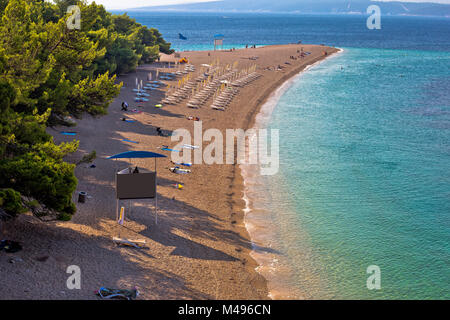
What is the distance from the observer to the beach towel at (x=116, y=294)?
13555 mm

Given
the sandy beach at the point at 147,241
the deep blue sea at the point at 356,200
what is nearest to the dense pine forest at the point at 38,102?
the sandy beach at the point at 147,241

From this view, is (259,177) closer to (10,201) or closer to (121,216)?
(121,216)

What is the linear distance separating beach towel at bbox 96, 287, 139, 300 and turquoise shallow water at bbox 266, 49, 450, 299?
19.9ft

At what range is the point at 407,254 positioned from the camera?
19.8 metres

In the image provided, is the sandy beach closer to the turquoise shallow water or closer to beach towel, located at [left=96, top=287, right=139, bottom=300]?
beach towel, located at [left=96, top=287, right=139, bottom=300]

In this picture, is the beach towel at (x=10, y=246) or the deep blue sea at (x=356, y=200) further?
the deep blue sea at (x=356, y=200)

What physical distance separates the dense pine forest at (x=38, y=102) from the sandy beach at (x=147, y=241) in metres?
1.34

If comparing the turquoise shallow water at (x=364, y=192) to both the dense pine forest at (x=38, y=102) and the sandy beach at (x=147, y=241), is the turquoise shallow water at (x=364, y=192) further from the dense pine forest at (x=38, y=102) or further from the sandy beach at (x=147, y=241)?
the dense pine forest at (x=38, y=102)

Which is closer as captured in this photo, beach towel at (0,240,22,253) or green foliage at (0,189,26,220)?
green foliage at (0,189,26,220)

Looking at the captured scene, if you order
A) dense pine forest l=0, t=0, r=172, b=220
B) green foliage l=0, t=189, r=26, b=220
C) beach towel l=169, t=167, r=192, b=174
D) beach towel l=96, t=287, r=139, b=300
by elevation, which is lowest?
beach towel l=96, t=287, r=139, b=300

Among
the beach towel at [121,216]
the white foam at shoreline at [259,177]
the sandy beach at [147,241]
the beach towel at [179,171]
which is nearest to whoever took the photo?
the sandy beach at [147,241]

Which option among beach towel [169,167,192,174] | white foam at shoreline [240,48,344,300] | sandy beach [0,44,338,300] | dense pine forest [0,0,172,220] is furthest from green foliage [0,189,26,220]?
beach towel [169,167,192,174]

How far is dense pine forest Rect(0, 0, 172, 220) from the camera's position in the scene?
589 inches

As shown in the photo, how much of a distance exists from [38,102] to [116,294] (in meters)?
10.9
